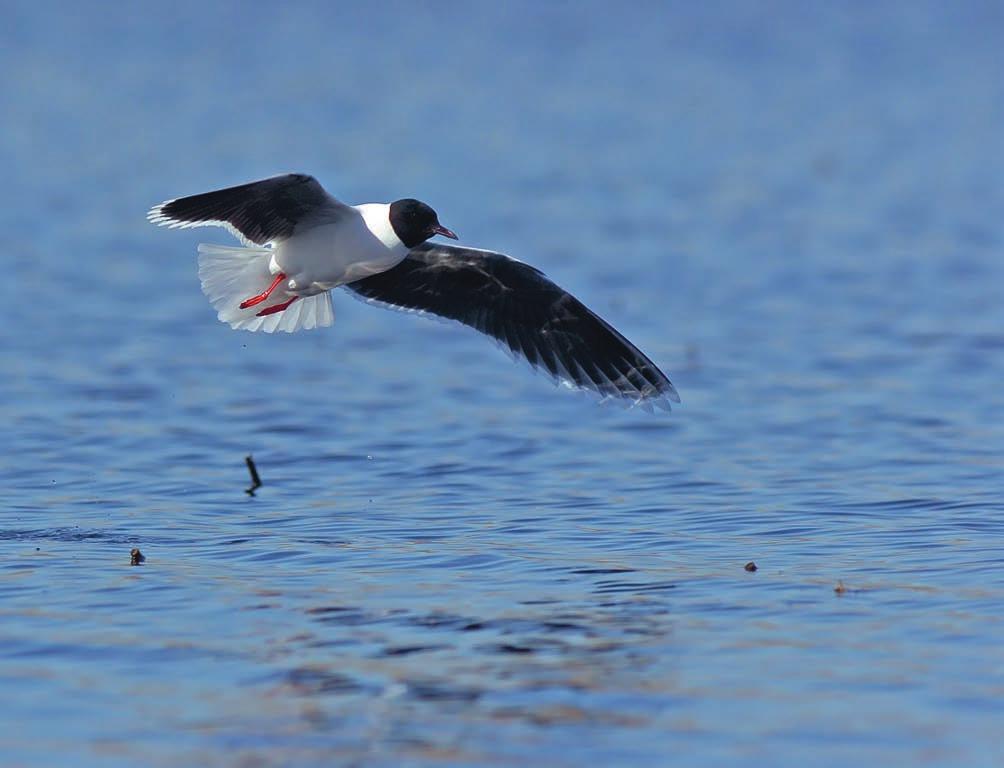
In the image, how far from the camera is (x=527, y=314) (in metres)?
10.6

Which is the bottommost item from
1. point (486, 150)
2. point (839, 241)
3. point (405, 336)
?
point (405, 336)

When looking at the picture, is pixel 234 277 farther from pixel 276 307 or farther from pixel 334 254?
pixel 334 254

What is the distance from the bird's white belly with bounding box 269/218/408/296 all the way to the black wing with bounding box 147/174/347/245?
88 millimetres

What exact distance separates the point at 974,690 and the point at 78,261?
50.7 ft

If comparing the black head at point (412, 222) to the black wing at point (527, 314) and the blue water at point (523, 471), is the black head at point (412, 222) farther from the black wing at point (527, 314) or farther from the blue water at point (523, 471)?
the blue water at point (523, 471)

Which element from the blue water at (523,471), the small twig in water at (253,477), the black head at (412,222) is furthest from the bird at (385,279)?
the small twig in water at (253,477)

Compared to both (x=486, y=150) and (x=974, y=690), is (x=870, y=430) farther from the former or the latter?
(x=486, y=150)

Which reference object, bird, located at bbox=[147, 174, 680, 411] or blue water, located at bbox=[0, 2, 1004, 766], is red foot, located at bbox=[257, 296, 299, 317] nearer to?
bird, located at bbox=[147, 174, 680, 411]

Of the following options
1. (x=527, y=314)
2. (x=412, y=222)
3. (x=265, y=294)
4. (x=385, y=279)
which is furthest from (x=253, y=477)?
(x=412, y=222)

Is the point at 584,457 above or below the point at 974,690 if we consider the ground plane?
above

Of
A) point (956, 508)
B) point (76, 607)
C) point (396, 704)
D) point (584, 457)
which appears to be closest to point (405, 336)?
point (584, 457)

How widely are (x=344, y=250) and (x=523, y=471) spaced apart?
8.96 ft

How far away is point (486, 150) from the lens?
29.8 m

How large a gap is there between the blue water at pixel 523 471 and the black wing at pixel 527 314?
0.80 m
